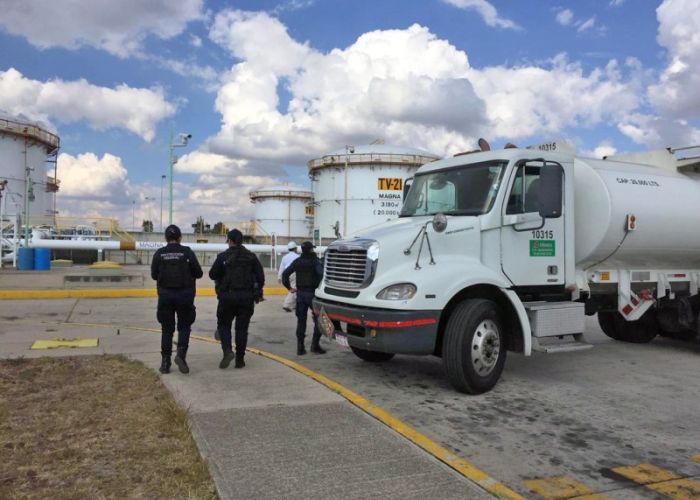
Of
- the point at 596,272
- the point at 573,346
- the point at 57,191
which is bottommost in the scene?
the point at 573,346

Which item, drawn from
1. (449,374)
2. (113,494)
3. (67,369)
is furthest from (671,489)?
(67,369)

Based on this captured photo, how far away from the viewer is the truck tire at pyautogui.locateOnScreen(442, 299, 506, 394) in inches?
239

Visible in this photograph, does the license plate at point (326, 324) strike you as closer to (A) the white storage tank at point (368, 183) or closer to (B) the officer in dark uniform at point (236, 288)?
(B) the officer in dark uniform at point (236, 288)

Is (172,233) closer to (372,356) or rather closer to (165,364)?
(165,364)

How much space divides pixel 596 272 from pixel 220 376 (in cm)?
521

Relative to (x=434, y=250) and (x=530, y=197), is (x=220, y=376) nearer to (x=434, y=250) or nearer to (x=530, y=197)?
(x=434, y=250)

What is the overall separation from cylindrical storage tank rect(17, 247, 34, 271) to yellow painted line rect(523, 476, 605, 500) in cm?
2866

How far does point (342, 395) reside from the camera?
19.4 feet

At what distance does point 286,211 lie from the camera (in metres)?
67.2

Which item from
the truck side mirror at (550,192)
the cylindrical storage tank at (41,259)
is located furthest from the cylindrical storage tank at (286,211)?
the truck side mirror at (550,192)

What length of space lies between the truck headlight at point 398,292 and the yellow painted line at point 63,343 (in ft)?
17.1

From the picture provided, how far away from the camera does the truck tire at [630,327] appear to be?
998 centimetres

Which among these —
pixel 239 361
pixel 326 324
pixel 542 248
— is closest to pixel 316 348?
pixel 239 361

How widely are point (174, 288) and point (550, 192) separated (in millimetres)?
4614
